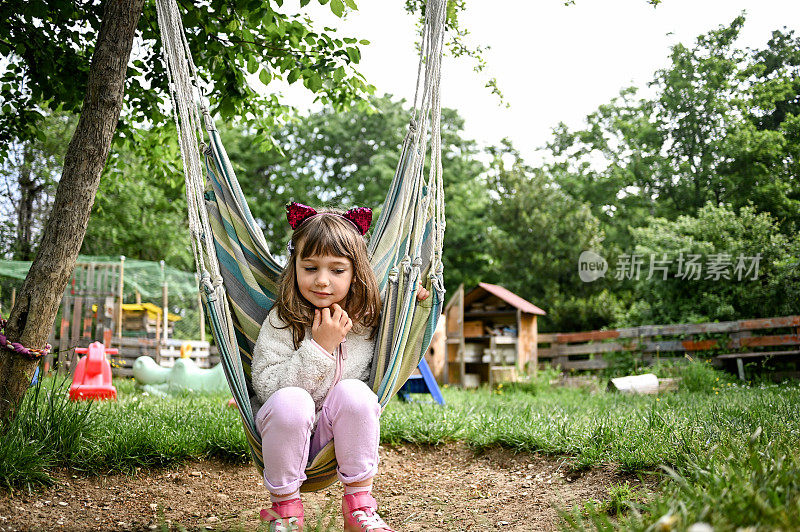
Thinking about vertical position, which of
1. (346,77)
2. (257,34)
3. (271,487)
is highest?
(257,34)

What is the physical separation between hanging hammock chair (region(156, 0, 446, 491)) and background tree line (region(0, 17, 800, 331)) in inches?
167

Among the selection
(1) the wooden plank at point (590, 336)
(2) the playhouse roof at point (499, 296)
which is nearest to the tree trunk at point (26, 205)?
(2) the playhouse roof at point (499, 296)

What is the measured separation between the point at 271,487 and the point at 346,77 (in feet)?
7.16

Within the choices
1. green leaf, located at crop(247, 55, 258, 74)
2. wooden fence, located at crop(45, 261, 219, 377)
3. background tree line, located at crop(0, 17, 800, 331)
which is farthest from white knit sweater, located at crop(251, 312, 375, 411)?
wooden fence, located at crop(45, 261, 219, 377)

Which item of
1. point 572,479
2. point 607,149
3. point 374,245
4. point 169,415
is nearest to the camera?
point 374,245

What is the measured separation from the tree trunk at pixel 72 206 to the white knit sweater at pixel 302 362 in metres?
0.79

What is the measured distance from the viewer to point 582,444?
250cm

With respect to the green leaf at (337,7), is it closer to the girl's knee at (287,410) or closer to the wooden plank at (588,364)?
the girl's knee at (287,410)

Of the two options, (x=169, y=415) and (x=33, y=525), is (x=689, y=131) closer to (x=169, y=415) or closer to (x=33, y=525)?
(x=169, y=415)

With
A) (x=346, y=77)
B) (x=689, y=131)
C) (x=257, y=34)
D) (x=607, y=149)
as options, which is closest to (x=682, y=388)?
(x=346, y=77)

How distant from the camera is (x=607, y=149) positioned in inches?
640

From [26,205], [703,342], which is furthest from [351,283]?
[26,205]

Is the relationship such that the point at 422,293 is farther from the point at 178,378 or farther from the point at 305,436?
the point at 178,378

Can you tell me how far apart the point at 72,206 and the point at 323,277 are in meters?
0.98
